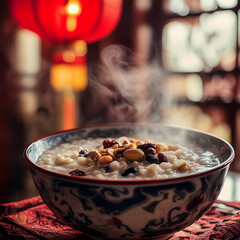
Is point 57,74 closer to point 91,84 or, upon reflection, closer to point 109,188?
point 91,84

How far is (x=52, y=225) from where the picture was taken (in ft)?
2.82

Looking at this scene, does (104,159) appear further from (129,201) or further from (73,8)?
(73,8)

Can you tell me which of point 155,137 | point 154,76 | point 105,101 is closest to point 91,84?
point 105,101

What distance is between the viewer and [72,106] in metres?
3.97

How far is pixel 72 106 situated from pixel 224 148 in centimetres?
325

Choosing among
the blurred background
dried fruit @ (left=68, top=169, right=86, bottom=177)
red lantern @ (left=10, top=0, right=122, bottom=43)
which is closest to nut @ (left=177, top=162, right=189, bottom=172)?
dried fruit @ (left=68, top=169, right=86, bottom=177)

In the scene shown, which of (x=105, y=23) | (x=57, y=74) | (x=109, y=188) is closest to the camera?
(x=109, y=188)

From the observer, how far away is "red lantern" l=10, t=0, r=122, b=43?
1892 mm

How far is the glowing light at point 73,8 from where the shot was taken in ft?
6.14

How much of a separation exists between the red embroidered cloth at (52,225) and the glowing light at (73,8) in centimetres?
126

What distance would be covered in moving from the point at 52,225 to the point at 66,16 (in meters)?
1.42

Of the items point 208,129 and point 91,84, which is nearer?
point 208,129

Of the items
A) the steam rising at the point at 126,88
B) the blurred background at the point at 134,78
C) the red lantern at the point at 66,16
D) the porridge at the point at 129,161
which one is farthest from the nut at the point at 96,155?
the steam rising at the point at 126,88

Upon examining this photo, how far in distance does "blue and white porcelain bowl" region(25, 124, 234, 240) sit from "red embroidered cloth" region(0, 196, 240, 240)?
4.2 inches
